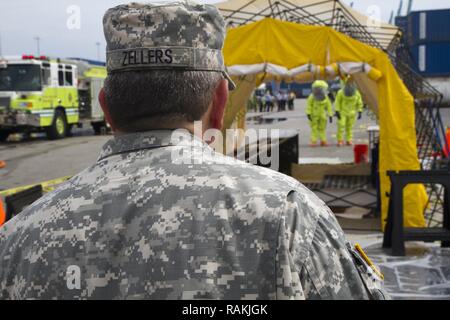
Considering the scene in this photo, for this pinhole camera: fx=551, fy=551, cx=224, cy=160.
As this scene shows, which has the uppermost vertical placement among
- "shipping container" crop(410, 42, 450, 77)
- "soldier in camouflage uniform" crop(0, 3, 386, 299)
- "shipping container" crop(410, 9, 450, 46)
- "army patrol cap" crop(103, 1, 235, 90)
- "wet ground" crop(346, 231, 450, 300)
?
"shipping container" crop(410, 9, 450, 46)

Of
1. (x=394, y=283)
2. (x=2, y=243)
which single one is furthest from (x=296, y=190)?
(x=394, y=283)

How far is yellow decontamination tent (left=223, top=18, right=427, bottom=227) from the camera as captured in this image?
6.39 m

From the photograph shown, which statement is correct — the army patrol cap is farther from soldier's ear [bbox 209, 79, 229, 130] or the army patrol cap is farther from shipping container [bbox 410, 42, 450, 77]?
shipping container [bbox 410, 42, 450, 77]

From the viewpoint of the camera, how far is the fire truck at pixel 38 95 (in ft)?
56.5

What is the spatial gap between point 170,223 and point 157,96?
280 mm

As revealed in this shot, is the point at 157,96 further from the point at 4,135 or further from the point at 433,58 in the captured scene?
the point at 433,58

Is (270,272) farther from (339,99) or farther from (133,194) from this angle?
(339,99)

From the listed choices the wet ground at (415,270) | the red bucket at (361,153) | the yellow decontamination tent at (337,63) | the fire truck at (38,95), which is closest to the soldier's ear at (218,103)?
the wet ground at (415,270)

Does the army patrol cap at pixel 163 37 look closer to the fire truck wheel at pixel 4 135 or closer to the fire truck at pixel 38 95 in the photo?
the fire truck at pixel 38 95

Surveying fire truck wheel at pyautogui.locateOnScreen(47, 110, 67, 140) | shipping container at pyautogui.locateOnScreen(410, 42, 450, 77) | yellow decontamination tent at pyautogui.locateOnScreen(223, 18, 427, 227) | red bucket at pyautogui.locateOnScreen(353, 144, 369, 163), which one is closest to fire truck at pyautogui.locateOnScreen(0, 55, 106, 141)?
fire truck wheel at pyautogui.locateOnScreen(47, 110, 67, 140)

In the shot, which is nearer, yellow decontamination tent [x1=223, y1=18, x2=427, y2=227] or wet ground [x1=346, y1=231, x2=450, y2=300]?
wet ground [x1=346, y1=231, x2=450, y2=300]

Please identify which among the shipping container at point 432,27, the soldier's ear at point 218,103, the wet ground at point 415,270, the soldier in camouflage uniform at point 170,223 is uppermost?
the shipping container at point 432,27

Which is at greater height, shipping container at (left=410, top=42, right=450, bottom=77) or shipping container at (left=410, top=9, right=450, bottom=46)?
shipping container at (left=410, top=9, right=450, bottom=46)

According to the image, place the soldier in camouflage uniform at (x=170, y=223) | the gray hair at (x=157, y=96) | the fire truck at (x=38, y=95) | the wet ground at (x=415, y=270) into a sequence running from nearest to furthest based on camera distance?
the soldier in camouflage uniform at (x=170, y=223) → the gray hair at (x=157, y=96) → the wet ground at (x=415, y=270) → the fire truck at (x=38, y=95)
